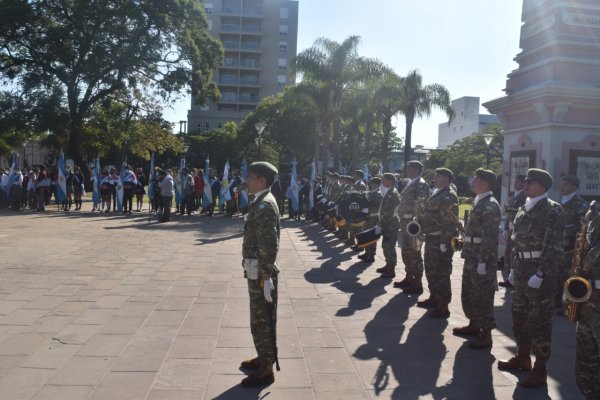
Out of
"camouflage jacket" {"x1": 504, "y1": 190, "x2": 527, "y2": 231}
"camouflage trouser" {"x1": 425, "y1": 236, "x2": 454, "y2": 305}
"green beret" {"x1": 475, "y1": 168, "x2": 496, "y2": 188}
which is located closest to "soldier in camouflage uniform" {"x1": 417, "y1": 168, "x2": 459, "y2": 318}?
"camouflage trouser" {"x1": 425, "y1": 236, "x2": 454, "y2": 305}

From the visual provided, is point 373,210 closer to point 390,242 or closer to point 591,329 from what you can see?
point 390,242

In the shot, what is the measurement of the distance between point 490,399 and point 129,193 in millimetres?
18717

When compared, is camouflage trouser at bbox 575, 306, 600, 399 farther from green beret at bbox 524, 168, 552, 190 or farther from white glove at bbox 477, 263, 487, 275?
white glove at bbox 477, 263, 487, 275

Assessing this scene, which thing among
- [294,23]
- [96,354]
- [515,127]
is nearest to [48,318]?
[96,354]

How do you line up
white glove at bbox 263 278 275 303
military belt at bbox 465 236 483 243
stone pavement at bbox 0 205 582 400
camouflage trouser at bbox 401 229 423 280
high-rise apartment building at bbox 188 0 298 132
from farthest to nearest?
high-rise apartment building at bbox 188 0 298 132 → camouflage trouser at bbox 401 229 423 280 → military belt at bbox 465 236 483 243 → stone pavement at bbox 0 205 582 400 → white glove at bbox 263 278 275 303

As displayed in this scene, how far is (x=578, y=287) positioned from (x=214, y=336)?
12.8 feet

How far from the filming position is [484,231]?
603 cm

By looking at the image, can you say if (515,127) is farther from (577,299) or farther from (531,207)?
(577,299)

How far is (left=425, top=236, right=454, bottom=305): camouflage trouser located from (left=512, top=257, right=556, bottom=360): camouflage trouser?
5.92ft

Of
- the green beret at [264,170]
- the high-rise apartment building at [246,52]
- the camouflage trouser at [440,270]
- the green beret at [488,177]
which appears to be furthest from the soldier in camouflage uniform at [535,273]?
the high-rise apartment building at [246,52]

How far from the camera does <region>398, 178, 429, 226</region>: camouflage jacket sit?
28.1ft

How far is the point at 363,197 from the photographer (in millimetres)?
11523

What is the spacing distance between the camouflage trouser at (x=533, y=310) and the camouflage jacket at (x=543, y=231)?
0.43 ft

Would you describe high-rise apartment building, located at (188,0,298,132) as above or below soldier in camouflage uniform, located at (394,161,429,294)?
above
